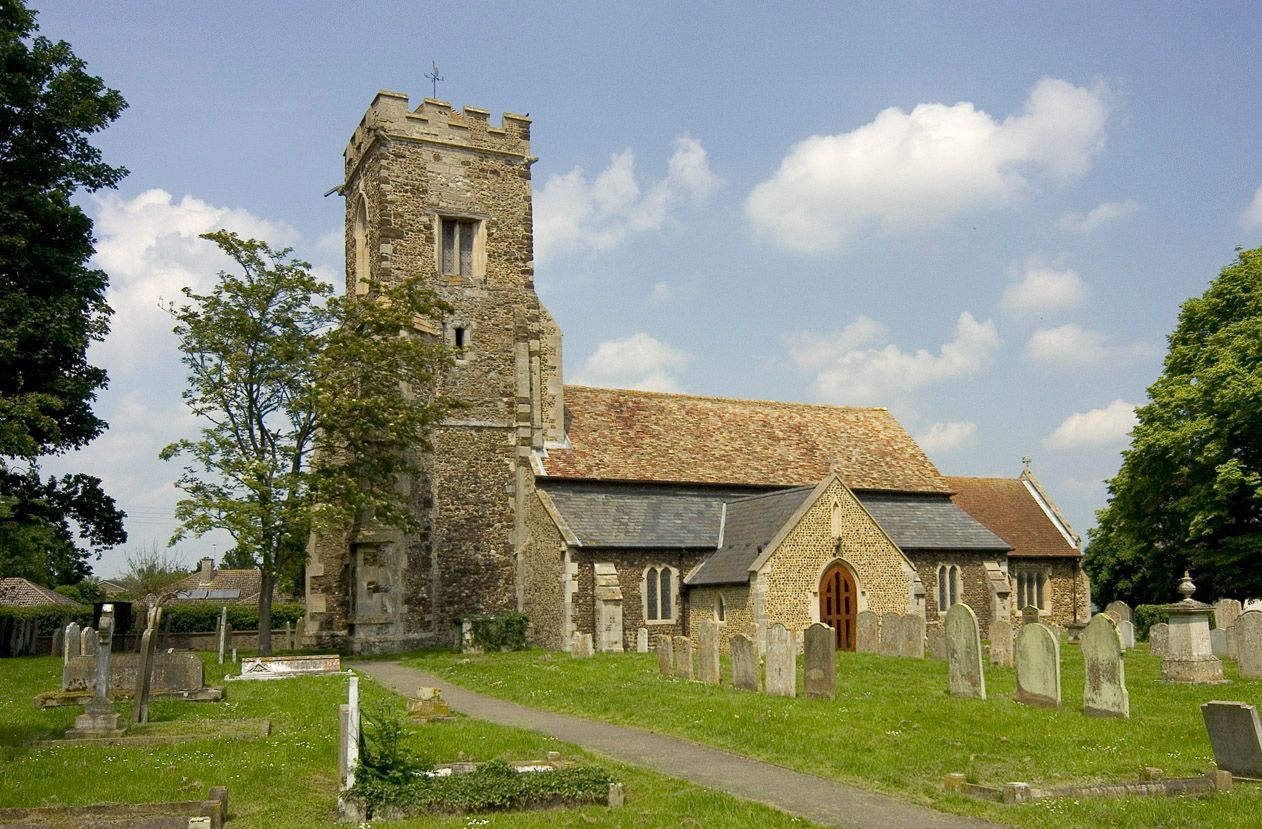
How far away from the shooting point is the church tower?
29.3 metres

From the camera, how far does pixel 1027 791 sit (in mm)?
9500

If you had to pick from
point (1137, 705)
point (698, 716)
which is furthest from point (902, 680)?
point (698, 716)

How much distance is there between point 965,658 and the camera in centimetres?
1666

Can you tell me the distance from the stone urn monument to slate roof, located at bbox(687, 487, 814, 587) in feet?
34.5

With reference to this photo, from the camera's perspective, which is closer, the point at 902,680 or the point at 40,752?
the point at 40,752

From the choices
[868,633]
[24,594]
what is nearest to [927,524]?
[868,633]

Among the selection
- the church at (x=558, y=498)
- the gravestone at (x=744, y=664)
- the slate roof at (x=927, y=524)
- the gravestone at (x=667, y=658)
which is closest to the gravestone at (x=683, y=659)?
the gravestone at (x=667, y=658)

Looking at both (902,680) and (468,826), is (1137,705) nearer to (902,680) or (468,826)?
(902,680)

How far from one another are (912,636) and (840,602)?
3.56 meters

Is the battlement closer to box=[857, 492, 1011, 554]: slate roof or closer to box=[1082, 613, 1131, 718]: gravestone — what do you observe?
box=[857, 492, 1011, 554]: slate roof

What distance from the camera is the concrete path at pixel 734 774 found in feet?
30.2

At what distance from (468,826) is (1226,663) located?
1990 centimetres

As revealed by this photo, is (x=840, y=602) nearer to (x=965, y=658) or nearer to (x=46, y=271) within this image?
(x=965, y=658)

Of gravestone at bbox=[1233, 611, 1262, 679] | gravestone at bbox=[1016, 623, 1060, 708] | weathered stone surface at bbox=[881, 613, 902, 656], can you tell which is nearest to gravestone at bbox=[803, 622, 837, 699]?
gravestone at bbox=[1016, 623, 1060, 708]
